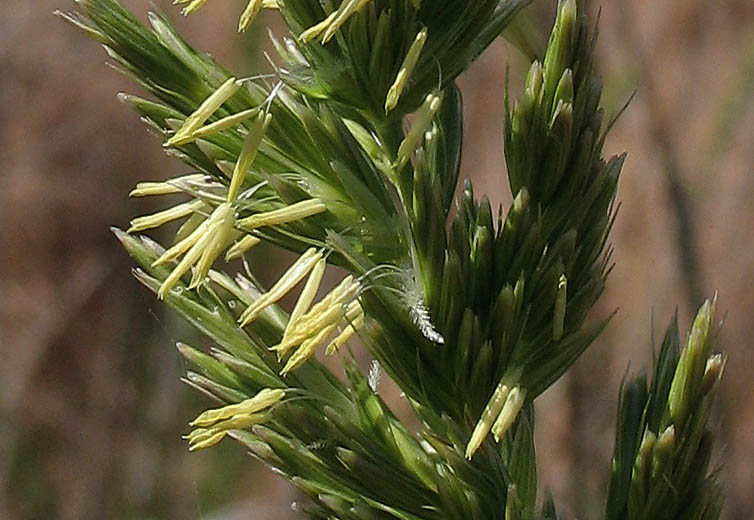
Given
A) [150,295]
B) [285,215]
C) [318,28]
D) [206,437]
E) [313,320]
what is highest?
[150,295]

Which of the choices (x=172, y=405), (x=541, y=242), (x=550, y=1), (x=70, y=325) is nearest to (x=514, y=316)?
(x=541, y=242)

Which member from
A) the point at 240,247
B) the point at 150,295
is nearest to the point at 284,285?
the point at 240,247

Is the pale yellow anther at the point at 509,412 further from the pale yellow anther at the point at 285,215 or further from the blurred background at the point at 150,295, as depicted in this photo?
the blurred background at the point at 150,295

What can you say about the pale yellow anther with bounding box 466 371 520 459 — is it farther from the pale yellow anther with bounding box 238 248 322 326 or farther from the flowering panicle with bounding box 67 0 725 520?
the pale yellow anther with bounding box 238 248 322 326

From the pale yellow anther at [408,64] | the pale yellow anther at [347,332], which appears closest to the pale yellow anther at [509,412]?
the pale yellow anther at [347,332]

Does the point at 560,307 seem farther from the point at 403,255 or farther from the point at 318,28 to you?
the point at 318,28

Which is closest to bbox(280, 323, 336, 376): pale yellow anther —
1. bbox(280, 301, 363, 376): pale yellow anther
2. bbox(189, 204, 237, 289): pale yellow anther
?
bbox(280, 301, 363, 376): pale yellow anther
